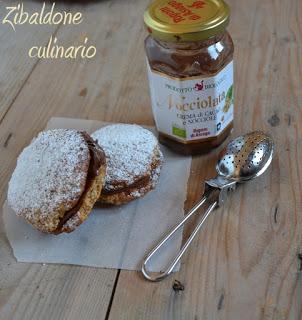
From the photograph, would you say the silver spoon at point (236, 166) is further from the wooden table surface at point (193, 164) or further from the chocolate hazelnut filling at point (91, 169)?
the chocolate hazelnut filling at point (91, 169)

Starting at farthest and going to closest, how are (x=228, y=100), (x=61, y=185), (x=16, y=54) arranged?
(x=16, y=54), (x=228, y=100), (x=61, y=185)

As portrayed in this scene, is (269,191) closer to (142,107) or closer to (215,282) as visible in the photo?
(215,282)

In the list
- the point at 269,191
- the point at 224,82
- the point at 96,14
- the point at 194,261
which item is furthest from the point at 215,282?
the point at 96,14

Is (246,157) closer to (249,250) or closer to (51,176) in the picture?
(249,250)

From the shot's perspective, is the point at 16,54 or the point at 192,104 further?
the point at 16,54

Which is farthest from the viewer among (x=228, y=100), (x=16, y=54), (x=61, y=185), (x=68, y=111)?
(x=16, y=54)

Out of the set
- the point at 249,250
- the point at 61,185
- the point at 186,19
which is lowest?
the point at 249,250

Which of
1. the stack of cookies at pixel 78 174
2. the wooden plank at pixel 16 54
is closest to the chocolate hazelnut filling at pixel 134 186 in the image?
the stack of cookies at pixel 78 174

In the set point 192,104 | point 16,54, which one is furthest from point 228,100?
point 16,54
